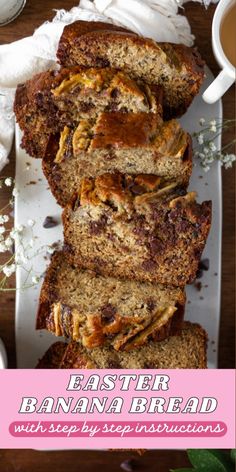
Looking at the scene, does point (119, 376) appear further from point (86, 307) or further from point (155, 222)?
point (155, 222)

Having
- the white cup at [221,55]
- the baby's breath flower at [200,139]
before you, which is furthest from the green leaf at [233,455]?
the white cup at [221,55]

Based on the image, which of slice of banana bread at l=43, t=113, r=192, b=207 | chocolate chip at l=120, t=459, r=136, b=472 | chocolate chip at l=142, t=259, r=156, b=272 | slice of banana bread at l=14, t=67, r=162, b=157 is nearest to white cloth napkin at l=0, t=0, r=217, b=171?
slice of banana bread at l=14, t=67, r=162, b=157

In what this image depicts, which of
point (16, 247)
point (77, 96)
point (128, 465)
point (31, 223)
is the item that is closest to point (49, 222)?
point (31, 223)

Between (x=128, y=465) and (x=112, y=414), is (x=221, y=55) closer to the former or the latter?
(x=112, y=414)

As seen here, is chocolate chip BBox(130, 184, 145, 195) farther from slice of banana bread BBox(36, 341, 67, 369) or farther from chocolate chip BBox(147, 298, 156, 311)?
slice of banana bread BBox(36, 341, 67, 369)

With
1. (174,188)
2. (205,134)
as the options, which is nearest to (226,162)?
(205,134)
